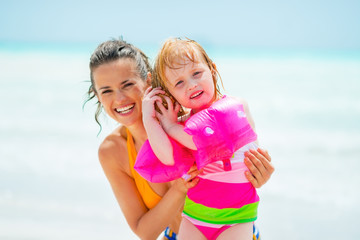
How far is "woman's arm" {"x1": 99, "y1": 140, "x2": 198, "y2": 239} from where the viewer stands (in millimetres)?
2965

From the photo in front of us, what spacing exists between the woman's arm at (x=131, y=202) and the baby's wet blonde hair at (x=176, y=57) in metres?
0.96

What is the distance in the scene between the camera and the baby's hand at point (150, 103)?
2.27m

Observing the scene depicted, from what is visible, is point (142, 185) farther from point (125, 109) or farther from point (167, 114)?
point (167, 114)

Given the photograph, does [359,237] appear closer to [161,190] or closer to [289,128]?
[161,190]

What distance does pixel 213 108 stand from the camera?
219 centimetres

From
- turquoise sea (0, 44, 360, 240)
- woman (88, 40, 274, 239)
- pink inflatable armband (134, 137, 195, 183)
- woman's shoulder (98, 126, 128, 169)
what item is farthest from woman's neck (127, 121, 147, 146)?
pink inflatable armband (134, 137, 195, 183)

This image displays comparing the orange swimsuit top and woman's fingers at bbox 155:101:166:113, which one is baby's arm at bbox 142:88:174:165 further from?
the orange swimsuit top

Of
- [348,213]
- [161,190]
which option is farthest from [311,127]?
[161,190]

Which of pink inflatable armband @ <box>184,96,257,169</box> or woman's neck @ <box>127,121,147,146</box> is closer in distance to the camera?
pink inflatable armband @ <box>184,96,257,169</box>

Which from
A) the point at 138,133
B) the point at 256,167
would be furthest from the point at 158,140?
the point at 138,133

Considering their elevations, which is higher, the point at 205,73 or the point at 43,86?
the point at 43,86

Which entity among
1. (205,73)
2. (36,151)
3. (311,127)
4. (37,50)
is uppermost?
(37,50)

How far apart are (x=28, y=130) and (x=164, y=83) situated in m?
7.00

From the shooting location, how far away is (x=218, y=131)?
2135 millimetres
